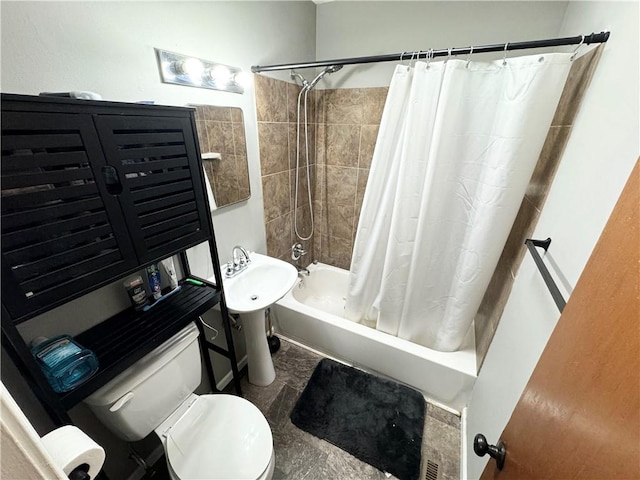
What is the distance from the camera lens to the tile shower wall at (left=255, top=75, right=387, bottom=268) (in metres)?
1.71

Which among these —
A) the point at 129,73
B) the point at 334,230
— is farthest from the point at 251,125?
the point at 334,230

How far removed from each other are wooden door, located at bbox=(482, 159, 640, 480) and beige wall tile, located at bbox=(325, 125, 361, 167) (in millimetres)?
1770

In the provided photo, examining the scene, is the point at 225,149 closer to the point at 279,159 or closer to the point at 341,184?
the point at 279,159

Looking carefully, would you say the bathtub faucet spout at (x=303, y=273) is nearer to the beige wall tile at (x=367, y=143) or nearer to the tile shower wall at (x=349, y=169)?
the tile shower wall at (x=349, y=169)

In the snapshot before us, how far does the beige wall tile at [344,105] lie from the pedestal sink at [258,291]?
1.20 m

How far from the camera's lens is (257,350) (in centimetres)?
163

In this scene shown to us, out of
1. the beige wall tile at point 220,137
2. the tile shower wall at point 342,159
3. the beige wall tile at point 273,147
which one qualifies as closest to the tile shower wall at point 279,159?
the beige wall tile at point 273,147

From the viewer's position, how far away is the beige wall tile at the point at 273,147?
5.38 ft

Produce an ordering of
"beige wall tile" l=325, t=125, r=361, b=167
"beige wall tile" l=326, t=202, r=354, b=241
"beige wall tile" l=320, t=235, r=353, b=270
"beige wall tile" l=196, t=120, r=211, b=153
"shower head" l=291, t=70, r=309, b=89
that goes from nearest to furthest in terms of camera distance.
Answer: "beige wall tile" l=196, t=120, r=211, b=153
"shower head" l=291, t=70, r=309, b=89
"beige wall tile" l=325, t=125, r=361, b=167
"beige wall tile" l=326, t=202, r=354, b=241
"beige wall tile" l=320, t=235, r=353, b=270

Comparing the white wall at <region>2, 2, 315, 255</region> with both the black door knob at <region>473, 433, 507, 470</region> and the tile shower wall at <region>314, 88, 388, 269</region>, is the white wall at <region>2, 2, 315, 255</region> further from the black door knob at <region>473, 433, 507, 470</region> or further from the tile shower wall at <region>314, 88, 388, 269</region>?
the black door knob at <region>473, 433, 507, 470</region>

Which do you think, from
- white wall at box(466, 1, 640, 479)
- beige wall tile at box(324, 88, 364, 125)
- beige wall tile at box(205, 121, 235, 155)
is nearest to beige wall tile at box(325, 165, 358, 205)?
beige wall tile at box(324, 88, 364, 125)

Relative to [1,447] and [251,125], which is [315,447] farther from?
[251,125]

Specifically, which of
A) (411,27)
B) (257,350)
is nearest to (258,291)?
(257,350)

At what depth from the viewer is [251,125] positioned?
5.04 feet
